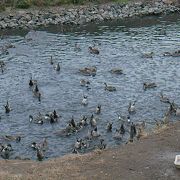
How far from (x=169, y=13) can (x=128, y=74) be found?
30.6 metres

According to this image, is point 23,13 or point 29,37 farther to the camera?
point 23,13

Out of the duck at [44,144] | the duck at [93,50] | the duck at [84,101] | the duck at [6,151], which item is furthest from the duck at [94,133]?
the duck at [93,50]

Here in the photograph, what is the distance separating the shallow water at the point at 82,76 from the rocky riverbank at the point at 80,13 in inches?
105

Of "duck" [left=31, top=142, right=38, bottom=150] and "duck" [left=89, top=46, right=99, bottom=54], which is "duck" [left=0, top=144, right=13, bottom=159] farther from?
"duck" [left=89, top=46, right=99, bottom=54]

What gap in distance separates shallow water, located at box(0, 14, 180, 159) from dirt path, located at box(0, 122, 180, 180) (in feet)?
→ 16.6

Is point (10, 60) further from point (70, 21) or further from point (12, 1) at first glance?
point (12, 1)

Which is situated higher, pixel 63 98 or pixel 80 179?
pixel 80 179

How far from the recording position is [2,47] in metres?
54.0

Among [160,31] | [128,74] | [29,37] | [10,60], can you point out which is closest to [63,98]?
[128,74]

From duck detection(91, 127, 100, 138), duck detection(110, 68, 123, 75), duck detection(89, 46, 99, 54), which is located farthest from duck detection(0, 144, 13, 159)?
duck detection(89, 46, 99, 54)

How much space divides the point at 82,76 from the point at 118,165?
21.7m

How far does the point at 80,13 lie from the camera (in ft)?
229

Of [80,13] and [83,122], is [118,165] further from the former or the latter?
[80,13]

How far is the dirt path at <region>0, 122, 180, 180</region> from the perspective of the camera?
21.9 metres
